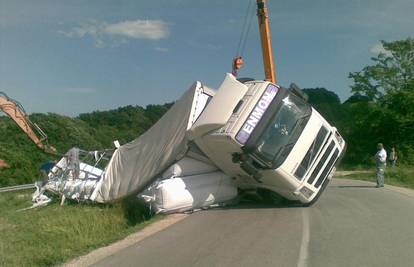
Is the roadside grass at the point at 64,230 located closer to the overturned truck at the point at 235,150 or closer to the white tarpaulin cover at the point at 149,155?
the white tarpaulin cover at the point at 149,155

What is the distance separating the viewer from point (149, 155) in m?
13.5

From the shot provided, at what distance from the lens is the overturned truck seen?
11039mm

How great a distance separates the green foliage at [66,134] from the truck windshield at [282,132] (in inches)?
920

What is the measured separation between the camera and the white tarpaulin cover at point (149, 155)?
40.5 feet

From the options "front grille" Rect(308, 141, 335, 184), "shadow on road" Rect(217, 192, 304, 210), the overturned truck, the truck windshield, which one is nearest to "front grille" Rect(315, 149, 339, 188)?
the overturned truck

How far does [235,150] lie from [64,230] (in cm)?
392

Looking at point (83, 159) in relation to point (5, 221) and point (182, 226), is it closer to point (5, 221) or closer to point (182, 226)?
point (5, 221)

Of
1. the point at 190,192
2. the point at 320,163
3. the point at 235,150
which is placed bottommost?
the point at 190,192

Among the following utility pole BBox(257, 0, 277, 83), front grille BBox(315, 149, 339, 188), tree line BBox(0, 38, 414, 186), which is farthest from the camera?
tree line BBox(0, 38, 414, 186)

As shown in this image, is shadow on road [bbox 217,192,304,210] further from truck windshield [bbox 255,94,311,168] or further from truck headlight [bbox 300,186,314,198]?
truck windshield [bbox 255,94,311,168]

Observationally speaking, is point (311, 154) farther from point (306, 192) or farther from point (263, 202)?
point (263, 202)

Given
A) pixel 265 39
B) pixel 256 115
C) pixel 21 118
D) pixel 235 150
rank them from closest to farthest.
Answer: pixel 256 115
pixel 235 150
pixel 21 118
pixel 265 39

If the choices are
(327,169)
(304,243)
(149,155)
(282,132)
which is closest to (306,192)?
(327,169)

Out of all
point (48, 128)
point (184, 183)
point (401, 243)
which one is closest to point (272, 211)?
point (184, 183)
